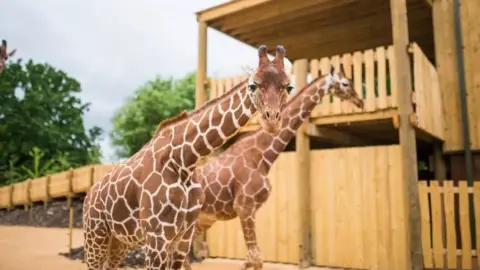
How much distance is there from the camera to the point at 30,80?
87.9 ft

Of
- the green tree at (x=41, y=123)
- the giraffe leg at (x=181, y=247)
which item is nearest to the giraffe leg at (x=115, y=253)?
the giraffe leg at (x=181, y=247)

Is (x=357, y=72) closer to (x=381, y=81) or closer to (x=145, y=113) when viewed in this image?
(x=381, y=81)

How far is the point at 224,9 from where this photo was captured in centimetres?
996

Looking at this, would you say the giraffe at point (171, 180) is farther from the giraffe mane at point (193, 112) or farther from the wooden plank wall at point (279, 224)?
the wooden plank wall at point (279, 224)

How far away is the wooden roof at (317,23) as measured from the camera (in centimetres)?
985

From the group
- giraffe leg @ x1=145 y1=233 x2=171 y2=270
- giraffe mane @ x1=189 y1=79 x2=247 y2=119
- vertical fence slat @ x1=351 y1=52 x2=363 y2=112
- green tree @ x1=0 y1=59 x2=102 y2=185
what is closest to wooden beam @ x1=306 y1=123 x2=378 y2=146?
vertical fence slat @ x1=351 y1=52 x2=363 y2=112

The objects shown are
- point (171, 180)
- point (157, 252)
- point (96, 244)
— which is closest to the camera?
point (157, 252)

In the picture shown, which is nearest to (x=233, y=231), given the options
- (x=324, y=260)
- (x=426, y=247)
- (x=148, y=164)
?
(x=324, y=260)

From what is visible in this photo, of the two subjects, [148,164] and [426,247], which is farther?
[426,247]

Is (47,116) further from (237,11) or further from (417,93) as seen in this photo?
(417,93)

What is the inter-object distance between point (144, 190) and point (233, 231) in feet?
20.0

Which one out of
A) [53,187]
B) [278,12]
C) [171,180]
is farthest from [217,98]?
[53,187]

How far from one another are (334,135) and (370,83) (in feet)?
5.99

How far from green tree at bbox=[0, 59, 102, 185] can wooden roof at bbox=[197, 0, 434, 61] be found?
13.6m
